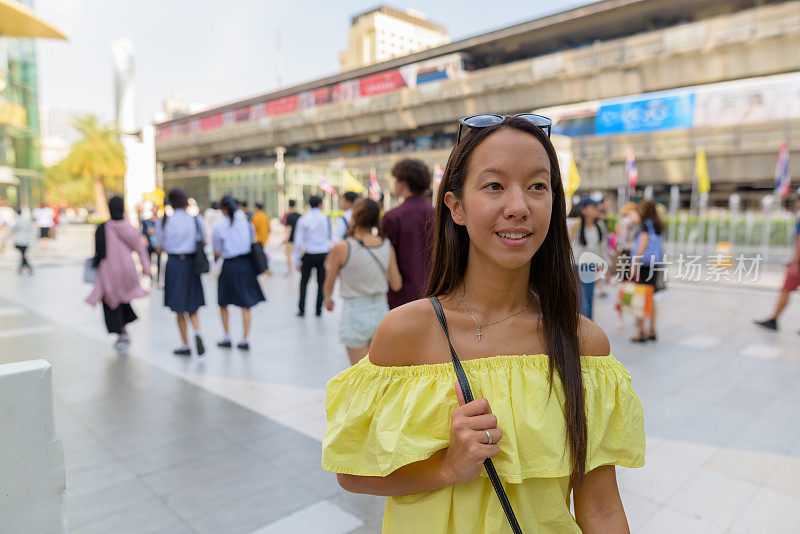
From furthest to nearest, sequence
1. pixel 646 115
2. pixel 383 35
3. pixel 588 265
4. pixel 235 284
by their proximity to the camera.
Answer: pixel 383 35 < pixel 646 115 < pixel 235 284 < pixel 588 265

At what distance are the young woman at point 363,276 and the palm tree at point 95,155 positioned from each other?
145ft

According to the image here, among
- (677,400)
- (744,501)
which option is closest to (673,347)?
(677,400)

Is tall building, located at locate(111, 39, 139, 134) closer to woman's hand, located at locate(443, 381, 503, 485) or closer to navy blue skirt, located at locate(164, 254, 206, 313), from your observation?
navy blue skirt, located at locate(164, 254, 206, 313)

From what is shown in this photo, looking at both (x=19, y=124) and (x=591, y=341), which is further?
(x=19, y=124)

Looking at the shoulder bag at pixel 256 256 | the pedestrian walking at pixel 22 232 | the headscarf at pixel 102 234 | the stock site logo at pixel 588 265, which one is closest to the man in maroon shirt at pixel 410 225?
the stock site logo at pixel 588 265

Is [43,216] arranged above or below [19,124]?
below

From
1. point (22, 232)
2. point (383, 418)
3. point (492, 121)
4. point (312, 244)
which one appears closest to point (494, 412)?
point (383, 418)

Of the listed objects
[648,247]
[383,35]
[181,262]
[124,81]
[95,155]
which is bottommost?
[181,262]

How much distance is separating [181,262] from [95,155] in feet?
137

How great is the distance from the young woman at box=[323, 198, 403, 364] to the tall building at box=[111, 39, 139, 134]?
13481 centimetres

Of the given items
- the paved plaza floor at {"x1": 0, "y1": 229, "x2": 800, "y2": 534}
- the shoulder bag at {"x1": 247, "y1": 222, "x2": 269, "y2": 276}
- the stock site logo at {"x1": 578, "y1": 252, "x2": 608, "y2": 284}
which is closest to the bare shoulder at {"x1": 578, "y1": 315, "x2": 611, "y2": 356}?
the stock site logo at {"x1": 578, "y1": 252, "x2": 608, "y2": 284}

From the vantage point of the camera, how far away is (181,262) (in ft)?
20.1

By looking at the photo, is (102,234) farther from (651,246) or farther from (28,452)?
(651,246)

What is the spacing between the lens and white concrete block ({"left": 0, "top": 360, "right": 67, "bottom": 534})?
167 centimetres
